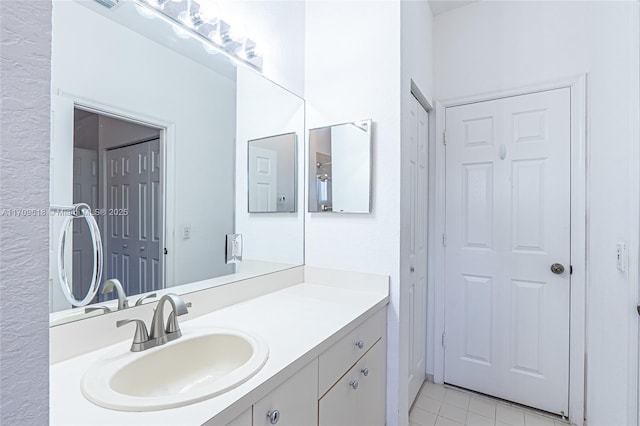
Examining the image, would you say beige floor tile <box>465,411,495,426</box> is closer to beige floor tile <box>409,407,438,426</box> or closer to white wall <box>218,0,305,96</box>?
beige floor tile <box>409,407,438,426</box>

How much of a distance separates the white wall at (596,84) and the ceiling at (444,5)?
0.04 metres

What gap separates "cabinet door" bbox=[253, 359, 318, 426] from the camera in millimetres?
789

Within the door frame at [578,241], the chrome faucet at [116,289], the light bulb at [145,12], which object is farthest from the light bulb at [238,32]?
the door frame at [578,241]

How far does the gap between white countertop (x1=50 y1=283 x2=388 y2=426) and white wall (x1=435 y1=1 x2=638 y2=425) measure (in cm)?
98

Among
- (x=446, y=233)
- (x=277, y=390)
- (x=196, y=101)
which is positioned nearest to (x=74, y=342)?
(x=277, y=390)

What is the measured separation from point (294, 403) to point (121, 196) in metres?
0.85

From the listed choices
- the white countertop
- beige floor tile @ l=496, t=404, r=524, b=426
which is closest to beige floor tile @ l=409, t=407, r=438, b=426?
beige floor tile @ l=496, t=404, r=524, b=426

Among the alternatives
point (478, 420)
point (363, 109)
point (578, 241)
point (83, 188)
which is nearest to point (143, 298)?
point (83, 188)

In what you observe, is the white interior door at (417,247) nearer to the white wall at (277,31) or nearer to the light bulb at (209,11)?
the white wall at (277,31)

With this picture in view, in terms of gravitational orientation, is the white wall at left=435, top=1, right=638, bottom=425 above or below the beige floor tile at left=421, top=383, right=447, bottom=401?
above

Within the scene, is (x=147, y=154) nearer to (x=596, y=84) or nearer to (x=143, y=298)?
(x=143, y=298)

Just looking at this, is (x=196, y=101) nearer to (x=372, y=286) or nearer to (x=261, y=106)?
(x=261, y=106)

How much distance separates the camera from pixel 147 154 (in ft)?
3.80

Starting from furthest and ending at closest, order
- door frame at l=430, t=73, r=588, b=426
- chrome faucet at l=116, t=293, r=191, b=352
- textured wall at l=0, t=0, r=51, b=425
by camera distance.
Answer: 1. door frame at l=430, t=73, r=588, b=426
2. chrome faucet at l=116, t=293, r=191, b=352
3. textured wall at l=0, t=0, r=51, b=425
